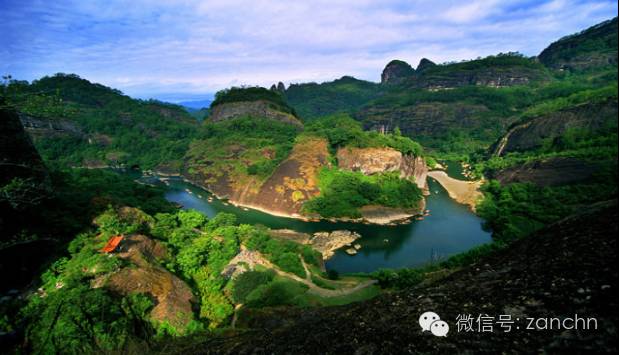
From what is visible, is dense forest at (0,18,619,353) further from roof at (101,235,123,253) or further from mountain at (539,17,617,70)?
mountain at (539,17,617,70)

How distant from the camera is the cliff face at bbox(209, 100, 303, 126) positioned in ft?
275

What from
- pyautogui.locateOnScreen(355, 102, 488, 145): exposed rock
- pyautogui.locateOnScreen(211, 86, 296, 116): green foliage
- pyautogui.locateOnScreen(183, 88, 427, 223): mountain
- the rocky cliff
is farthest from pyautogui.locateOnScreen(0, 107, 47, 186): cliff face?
pyautogui.locateOnScreen(355, 102, 488, 145): exposed rock

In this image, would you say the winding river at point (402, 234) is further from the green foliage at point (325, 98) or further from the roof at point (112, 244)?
the green foliage at point (325, 98)

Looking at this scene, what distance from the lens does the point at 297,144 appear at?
186ft

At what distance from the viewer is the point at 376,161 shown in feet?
165

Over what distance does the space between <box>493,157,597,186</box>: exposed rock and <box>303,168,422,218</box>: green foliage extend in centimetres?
1305

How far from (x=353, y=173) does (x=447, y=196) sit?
686 inches

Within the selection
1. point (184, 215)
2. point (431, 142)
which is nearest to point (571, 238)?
point (184, 215)

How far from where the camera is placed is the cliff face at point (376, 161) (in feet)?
165

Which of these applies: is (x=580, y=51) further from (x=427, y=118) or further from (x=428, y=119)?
(x=427, y=118)

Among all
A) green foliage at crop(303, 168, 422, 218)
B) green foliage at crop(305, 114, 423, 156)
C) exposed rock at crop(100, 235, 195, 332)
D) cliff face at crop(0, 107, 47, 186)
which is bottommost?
green foliage at crop(303, 168, 422, 218)

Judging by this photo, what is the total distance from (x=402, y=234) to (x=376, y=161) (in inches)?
667

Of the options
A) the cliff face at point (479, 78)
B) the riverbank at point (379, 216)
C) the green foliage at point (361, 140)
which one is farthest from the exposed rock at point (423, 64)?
the riverbank at point (379, 216)

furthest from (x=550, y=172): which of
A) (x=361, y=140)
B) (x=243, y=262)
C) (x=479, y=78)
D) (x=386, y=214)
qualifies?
(x=479, y=78)
